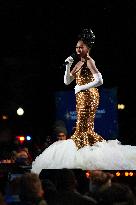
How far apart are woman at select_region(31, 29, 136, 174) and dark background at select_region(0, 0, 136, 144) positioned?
963cm

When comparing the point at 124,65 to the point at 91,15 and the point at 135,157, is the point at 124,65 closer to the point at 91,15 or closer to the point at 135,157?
the point at 91,15

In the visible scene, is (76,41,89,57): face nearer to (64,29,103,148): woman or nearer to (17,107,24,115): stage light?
(64,29,103,148): woman

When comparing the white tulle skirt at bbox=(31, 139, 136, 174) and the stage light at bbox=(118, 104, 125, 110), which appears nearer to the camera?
the white tulle skirt at bbox=(31, 139, 136, 174)

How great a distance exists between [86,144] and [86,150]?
170mm

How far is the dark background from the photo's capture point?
20.8 m

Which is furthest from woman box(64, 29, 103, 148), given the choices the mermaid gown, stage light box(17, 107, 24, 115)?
stage light box(17, 107, 24, 115)

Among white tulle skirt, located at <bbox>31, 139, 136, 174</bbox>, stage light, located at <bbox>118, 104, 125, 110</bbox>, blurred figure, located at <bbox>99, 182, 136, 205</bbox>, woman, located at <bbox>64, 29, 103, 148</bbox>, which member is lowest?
blurred figure, located at <bbox>99, 182, 136, 205</bbox>

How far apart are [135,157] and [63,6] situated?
10691 mm

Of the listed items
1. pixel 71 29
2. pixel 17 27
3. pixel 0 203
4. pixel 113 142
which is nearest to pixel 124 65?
pixel 71 29

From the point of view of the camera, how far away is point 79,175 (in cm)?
969

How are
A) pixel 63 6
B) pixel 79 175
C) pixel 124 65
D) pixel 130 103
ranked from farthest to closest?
pixel 130 103 → pixel 124 65 → pixel 63 6 → pixel 79 175

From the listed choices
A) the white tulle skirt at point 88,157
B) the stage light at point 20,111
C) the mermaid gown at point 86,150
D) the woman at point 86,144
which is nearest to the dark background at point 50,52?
the stage light at point 20,111

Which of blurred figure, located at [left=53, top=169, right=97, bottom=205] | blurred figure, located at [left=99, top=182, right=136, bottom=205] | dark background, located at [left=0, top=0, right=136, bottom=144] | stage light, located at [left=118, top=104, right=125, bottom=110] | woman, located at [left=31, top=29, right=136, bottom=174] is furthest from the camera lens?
stage light, located at [left=118, top=104, right=125, bottom=110]

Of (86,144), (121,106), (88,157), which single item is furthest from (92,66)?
(121,106)
